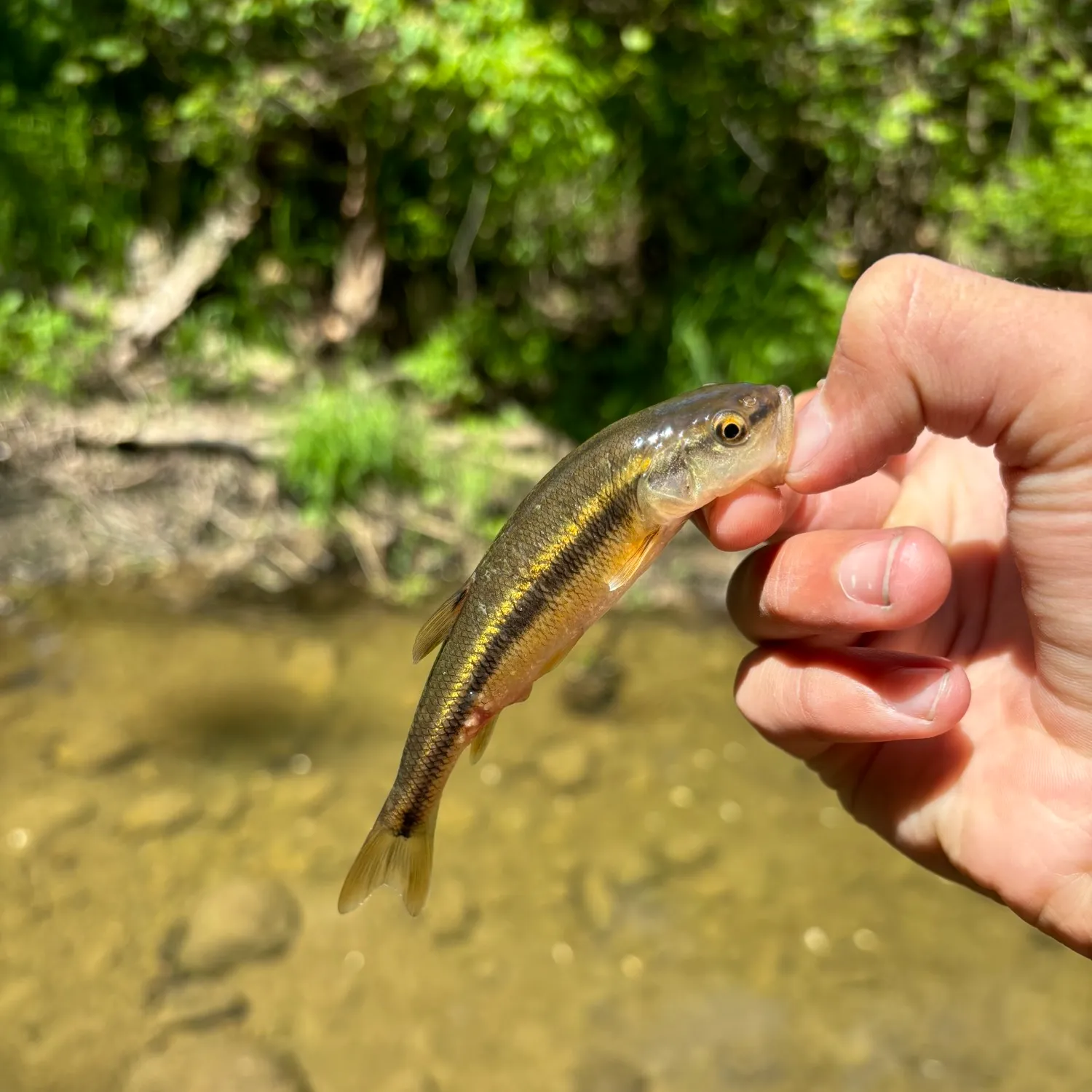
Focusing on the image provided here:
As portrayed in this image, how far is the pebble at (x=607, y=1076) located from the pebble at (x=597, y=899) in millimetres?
563

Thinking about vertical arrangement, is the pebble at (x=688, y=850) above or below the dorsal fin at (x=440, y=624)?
below

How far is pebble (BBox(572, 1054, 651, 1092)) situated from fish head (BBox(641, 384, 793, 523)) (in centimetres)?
247

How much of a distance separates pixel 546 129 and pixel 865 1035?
5.43 metres

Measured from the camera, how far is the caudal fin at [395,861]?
2.15m

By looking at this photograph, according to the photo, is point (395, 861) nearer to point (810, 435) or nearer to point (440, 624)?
point (440, 624)

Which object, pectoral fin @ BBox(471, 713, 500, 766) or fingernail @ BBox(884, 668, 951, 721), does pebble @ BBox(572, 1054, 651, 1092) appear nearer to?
pectoral fin @ BBox(471, 713, 500, 766)

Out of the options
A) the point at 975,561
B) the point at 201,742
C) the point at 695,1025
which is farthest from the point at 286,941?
the point at 975,561

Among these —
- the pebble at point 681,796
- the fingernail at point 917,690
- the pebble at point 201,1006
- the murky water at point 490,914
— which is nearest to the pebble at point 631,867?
the murky water at point 490,914

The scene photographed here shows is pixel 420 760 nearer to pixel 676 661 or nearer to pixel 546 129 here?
pixel 676 661

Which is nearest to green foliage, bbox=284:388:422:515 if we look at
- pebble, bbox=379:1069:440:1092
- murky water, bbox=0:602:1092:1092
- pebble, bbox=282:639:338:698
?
pebble, bbox=282:639:338:698

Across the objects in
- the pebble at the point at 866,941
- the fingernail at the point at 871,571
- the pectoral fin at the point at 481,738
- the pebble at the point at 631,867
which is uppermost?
the fingernail at the point at 871,571

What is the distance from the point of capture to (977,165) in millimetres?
6145

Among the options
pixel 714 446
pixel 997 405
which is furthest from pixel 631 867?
pixel 997 405

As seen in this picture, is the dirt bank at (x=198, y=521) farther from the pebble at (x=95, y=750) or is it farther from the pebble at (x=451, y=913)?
the pebble at (x=451, y=913)
